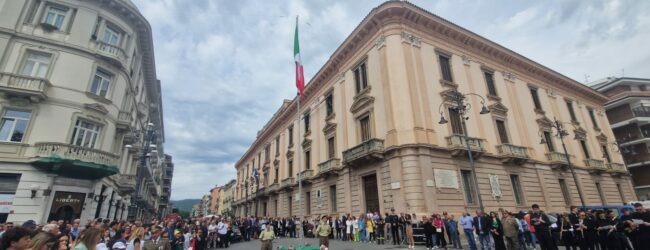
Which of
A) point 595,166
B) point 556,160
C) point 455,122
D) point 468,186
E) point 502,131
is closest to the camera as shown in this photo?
point 468,186

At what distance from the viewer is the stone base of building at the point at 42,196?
13.3 meters

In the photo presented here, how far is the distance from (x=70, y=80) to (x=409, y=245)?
63.4 ft

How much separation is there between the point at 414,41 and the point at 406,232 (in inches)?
462

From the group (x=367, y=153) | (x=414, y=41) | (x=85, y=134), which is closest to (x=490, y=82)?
(x=414, y=41)

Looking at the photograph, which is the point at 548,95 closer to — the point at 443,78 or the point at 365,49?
the point at 443,78

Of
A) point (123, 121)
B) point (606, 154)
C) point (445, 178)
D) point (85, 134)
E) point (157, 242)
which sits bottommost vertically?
point (157, 242)

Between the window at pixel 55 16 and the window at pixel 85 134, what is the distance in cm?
568

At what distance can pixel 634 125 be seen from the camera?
114ft

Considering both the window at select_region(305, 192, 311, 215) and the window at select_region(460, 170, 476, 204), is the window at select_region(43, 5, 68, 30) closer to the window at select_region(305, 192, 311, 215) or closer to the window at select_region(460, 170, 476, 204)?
the window at select_region(305, 192, 311, 215)

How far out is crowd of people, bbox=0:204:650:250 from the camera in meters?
4.60

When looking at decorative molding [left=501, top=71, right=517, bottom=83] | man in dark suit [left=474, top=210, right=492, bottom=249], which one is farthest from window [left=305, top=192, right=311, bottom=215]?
decorative molding [left=501, top=71, right=517, bottom=83]

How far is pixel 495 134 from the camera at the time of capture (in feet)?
63.0

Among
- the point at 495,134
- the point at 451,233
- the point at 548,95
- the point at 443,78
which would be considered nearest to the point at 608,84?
the point at 548,95

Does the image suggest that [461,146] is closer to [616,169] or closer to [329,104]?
[329,104]
